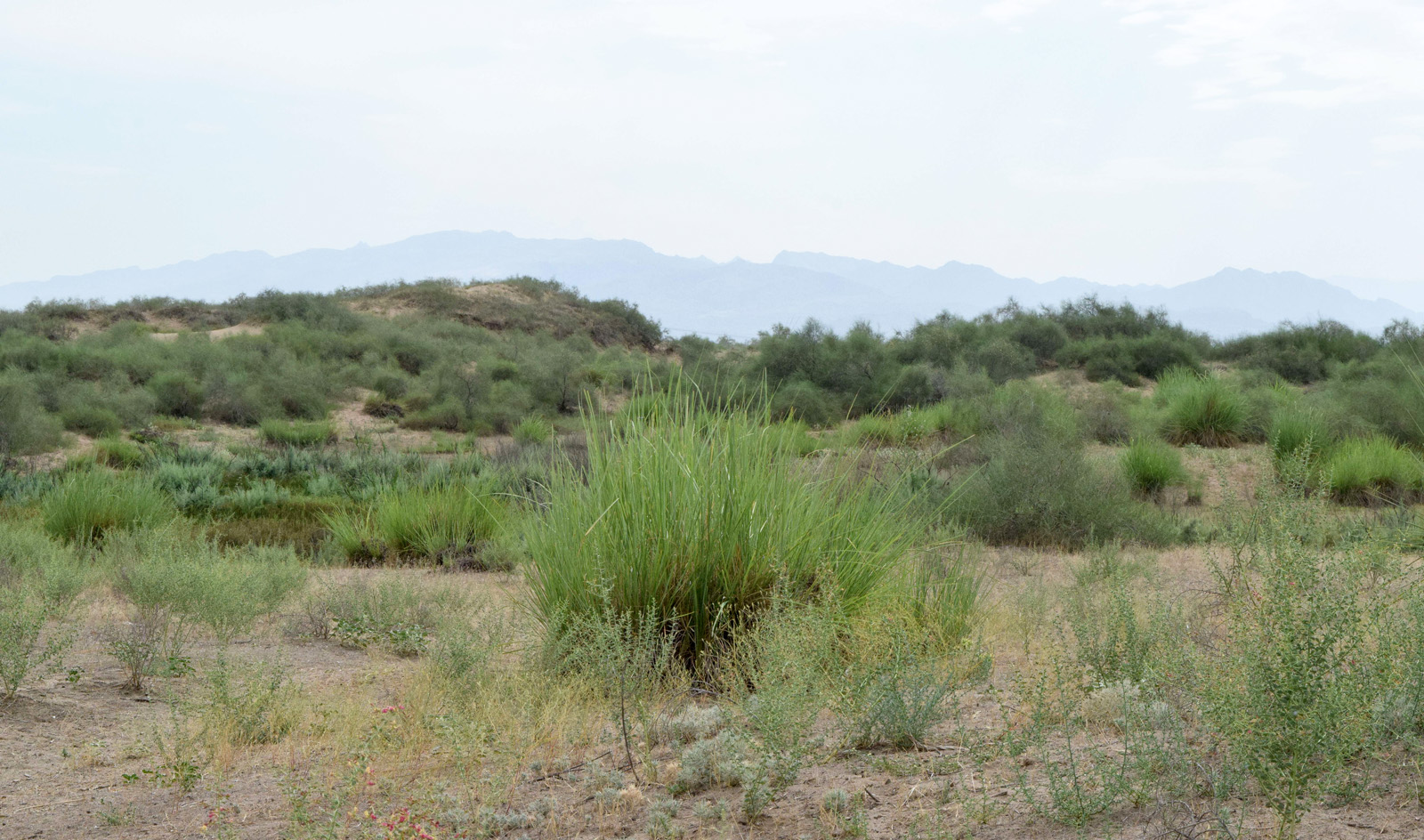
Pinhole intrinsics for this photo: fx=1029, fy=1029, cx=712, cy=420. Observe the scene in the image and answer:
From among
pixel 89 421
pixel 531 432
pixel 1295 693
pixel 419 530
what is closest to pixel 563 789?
pixel 1295 693

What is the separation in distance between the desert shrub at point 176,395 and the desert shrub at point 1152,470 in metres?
20.1

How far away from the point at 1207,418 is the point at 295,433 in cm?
1764

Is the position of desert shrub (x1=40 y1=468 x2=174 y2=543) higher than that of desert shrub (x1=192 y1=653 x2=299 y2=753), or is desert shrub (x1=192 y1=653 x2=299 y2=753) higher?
desert shrub (x1=192 y1=653 x2=299 y2=753)

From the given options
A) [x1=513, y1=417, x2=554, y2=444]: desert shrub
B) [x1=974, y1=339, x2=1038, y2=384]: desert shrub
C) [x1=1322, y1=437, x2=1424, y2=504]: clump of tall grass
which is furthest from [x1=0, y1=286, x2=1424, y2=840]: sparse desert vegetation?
[x1=974, y1=339, x2=1038, y2=384]: desert shrub

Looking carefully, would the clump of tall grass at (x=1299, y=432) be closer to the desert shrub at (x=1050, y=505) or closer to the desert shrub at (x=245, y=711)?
the desert shrub at (x=1050, y=505)

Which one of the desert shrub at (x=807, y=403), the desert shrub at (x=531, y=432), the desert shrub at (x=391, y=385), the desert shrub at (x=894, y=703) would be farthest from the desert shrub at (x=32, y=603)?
the desert shrub at (x=391, y=385)

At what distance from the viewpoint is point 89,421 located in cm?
2042

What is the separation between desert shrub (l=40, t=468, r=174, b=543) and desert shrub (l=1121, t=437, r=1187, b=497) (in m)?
12.1

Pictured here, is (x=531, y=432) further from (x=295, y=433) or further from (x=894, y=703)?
(x=894, y=703)

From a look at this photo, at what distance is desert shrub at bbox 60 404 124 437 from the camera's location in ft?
66.5

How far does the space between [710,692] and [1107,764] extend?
2.22 meters

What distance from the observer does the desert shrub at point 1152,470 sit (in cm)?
1430

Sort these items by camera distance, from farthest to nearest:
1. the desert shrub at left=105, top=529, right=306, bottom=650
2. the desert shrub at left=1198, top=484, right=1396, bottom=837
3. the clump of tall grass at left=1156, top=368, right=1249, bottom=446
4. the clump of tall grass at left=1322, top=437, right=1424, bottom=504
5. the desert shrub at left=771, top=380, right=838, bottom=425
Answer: the desert shrub at left=771, top=380, right=838, bottom=425 → the clump of tall grass at left=1156, top=368, right=1249, bottom=446 → the clump of tall grass at left=1322, top=437, right=1424, bottom=504 → the desert shrub at left=105, top=529, right=306, bottom=650 → the desert shrub at left=1198, top=484, right=1396, bottom=837

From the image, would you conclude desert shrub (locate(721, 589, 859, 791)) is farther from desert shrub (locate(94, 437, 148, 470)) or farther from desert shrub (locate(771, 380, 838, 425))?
desert shrub (locate(771, 380, 838, 425))
